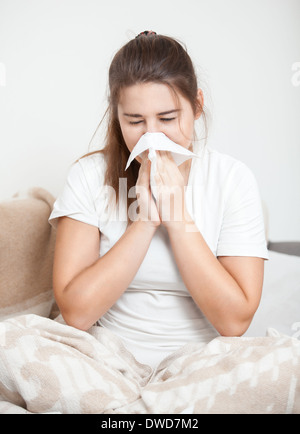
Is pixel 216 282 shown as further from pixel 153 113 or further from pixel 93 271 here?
pixel 153 113

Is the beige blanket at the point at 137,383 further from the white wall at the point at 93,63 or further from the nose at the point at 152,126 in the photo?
the white wall at the point at 93,63

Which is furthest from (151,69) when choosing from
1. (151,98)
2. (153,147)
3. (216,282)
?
(216,282)

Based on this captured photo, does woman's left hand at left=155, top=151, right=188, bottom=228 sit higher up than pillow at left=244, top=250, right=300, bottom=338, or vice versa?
woman's left hand at left=155, top=151, right=188, bottom=228

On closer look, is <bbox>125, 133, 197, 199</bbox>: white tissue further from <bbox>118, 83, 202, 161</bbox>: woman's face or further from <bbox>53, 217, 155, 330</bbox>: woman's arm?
<bbox>53, 217, 155, 330</bbox>: woman's arm

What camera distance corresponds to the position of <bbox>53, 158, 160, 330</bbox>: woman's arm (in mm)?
1055

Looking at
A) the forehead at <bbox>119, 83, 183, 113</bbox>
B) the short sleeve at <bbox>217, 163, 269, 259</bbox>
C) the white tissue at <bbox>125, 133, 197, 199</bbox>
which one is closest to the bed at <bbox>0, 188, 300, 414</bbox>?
the short sleeve at <bbox>217, 163, 269, 259</bbox>

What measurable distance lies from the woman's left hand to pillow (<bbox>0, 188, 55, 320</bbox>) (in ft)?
1.68

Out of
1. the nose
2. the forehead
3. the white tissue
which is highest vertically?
the forehead

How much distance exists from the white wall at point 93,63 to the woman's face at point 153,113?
0.67m

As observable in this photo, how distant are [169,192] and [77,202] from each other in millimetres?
232

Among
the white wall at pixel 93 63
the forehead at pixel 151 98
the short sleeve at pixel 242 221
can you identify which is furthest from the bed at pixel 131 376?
the white wall at pixel 93 63

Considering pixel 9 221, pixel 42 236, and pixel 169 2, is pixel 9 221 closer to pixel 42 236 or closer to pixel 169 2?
pixel 42 236

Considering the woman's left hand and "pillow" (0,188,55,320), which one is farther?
"pillow" (0,188,55,320)
